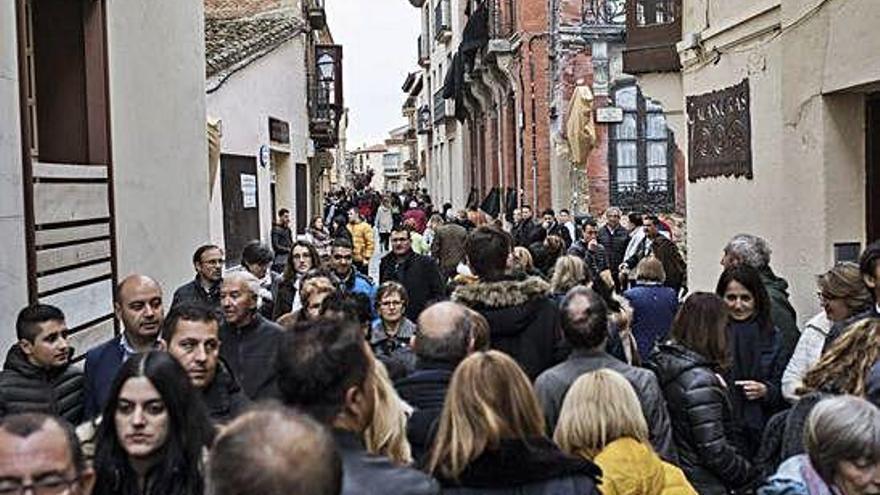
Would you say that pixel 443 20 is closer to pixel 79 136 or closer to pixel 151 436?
pixel 79 136

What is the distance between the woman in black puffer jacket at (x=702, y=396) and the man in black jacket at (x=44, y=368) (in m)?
2.61

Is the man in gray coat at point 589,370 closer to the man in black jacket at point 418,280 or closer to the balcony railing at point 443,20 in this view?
the man in black jacket at point 418,280

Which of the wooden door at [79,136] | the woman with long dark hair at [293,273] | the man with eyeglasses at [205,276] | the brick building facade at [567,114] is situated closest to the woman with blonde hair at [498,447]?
the man with eyeglasses at [205,276]

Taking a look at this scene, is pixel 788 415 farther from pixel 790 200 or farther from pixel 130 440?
pixel 790 200

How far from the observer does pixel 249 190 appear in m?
20.2

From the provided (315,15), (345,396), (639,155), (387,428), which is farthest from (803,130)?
(315,15)

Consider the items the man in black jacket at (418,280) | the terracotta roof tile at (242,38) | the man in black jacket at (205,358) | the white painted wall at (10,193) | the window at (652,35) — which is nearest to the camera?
the man in black jacket at (205,358)

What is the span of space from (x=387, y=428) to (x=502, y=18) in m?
25.3

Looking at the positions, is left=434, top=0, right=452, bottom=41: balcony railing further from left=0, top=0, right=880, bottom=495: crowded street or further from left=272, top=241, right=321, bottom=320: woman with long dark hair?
left=272, top=241, right=321, bottom=320: woman with long dark hair

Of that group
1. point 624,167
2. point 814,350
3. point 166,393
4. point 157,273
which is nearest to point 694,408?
point 814,350

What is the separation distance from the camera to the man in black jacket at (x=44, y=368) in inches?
223

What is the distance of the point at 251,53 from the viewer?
2152cm

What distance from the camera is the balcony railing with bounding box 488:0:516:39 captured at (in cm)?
2770

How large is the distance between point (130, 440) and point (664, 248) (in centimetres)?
708
